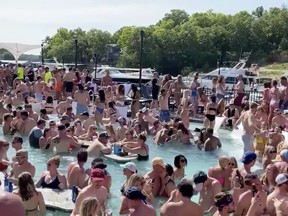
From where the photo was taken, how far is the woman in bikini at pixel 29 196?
22.5ft

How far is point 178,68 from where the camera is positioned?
72562 millimetres

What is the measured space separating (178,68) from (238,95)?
54453mm

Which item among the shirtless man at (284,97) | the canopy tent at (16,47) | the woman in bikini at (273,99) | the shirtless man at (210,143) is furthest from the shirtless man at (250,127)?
the canopy tent at (16,47)

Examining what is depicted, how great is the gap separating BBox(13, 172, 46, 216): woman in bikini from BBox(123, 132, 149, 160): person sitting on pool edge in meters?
5.14

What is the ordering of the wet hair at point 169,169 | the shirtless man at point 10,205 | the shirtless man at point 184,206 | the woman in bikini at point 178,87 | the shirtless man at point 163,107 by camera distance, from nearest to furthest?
the shirtless man at point 10,205
the shirtless man at point 184,206
the wet hair at point 169,169
the shirtless man at point 163,107
the woman in bikini at point 178,87

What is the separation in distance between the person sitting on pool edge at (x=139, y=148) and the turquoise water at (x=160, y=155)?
16 centimetres

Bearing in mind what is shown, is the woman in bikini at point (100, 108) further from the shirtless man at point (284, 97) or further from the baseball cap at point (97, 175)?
the baseball cap at point (97, 175)

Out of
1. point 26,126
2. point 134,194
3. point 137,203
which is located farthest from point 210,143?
point 134,194

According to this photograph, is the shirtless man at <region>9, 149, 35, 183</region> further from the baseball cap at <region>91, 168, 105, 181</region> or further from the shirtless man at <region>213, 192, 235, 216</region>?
the shirtless man at <region>213, 192, 235, 216</region>

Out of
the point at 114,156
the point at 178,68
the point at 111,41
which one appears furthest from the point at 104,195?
the point at 111,41

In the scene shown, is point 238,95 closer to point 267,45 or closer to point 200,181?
point 200,181

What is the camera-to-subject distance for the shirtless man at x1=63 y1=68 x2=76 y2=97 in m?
21.1

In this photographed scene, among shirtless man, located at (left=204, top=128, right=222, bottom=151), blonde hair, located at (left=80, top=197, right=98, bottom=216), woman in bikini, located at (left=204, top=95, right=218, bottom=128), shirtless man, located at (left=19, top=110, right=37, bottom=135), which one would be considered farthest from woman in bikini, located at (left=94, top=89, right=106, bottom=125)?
blonde hair, located at (left=80, top=197, right=98, bottom=216)

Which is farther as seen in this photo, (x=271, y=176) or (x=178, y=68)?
(x=178, y=68)
